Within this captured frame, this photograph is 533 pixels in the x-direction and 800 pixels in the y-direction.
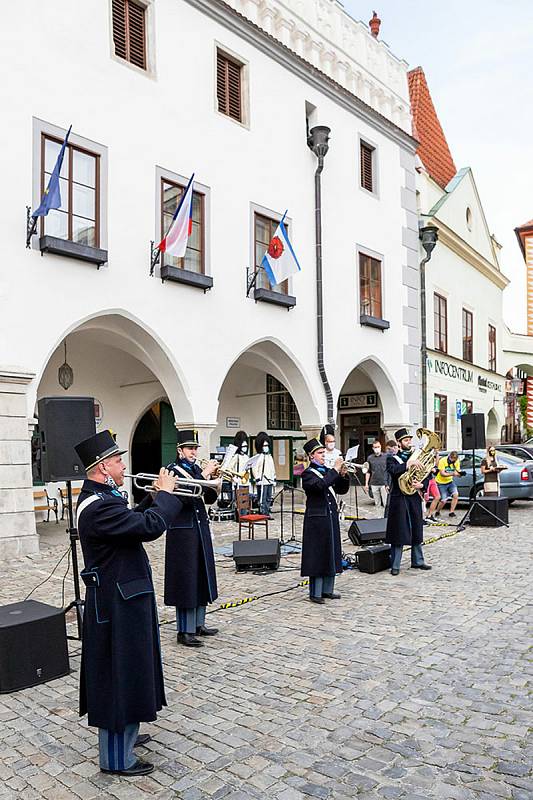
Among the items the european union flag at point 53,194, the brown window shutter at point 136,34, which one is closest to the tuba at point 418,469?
the european union flag at point 53,194

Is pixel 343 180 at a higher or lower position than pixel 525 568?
higher

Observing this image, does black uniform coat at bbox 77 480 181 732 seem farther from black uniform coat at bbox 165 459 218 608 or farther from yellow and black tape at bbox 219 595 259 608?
yellow and black tape at bbox 219 595 259 608

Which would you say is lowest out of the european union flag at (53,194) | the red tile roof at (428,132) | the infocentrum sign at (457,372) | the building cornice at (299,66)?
the infocentrum sign at (457,372)

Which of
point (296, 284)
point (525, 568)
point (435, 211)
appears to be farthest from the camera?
point (435, 211)

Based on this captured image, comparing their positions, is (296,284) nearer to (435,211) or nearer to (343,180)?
(343,180)

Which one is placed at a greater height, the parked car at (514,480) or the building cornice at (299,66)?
the building cornice at (299,66)

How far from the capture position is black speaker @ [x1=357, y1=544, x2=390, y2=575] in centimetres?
961

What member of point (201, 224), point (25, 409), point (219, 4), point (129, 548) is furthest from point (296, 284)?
point (129, 548)

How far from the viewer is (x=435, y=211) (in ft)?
74.9

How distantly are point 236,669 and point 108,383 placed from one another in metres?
11.8

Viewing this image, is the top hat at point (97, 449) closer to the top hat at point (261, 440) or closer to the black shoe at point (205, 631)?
the black shoe at point (205, 631)

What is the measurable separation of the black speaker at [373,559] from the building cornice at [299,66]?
11.2m

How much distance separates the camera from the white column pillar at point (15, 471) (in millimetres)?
10430

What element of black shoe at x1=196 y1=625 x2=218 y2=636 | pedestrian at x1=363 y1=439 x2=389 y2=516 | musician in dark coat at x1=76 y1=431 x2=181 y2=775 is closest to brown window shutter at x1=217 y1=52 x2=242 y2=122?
pedestrian at x1=363 y1=439 x2=389 y2=516
